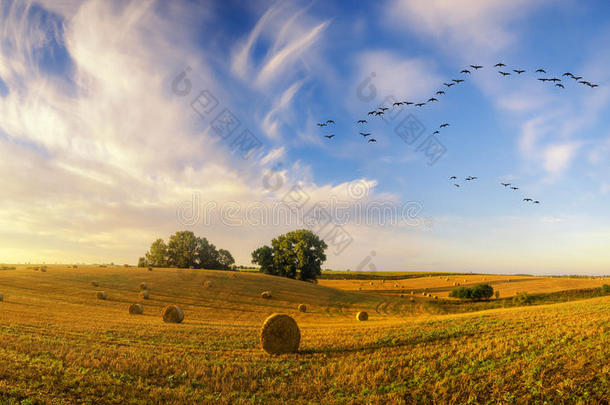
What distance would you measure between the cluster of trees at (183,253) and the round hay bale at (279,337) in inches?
3193

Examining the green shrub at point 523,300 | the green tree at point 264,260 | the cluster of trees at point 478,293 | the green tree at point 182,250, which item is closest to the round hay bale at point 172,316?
the green shrub at point 523,300

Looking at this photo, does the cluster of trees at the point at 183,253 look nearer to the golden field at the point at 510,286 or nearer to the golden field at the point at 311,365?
the golden field at the point at 510,286

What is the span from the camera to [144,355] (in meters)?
14.1

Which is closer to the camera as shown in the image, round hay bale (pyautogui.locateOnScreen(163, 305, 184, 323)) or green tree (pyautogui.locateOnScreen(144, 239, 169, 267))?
round hay bale (pyautogui.locateOnScreen(163, 305, 184, 323))

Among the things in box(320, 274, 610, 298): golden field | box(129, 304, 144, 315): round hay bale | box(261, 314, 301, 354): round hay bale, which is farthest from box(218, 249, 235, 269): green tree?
box(261, 314, 301, 354): round hay bale

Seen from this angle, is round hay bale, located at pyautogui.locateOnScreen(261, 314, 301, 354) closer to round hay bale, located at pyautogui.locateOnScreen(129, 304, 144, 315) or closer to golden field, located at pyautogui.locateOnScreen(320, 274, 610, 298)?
round hay bale, located at pyautogui.locateOnScreen(129, 304, 144, 315)

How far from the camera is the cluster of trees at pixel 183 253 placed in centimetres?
9256

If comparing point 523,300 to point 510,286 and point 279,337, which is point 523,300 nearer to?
point 510,286

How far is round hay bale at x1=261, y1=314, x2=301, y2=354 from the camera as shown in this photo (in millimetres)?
16906

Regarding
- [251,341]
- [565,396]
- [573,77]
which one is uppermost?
[573,77]

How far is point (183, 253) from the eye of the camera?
92562mm

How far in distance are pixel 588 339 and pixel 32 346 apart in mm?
25614

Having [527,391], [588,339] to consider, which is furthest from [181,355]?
[588,339]

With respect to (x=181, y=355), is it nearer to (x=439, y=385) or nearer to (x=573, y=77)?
(x=439, y=385)
